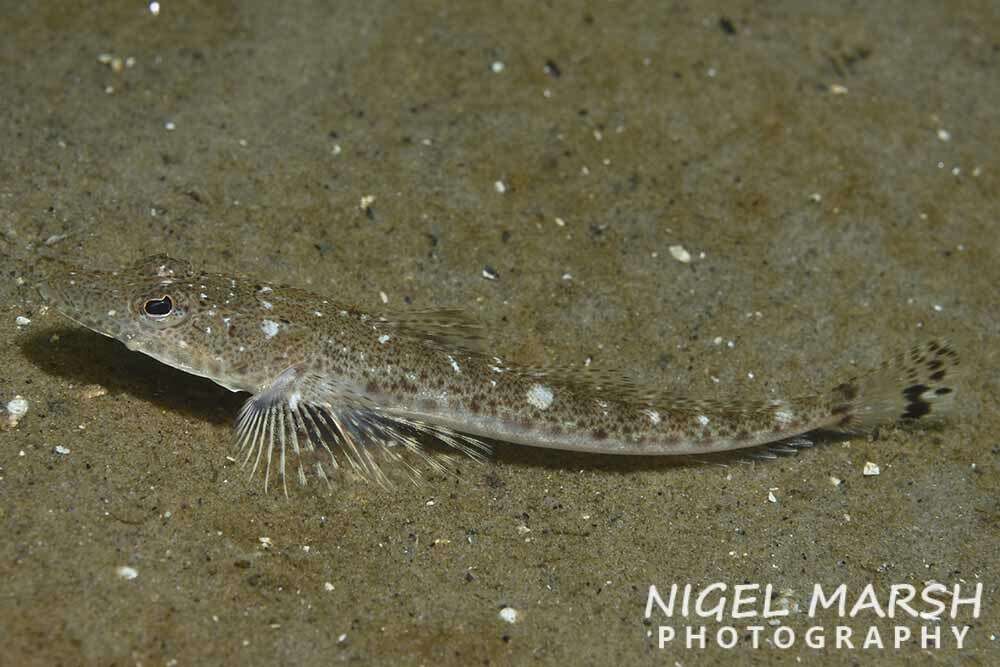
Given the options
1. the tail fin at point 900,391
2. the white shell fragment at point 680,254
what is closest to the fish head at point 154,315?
the white shell fragment at point 680,254

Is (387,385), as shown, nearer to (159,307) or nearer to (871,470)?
(159,307)

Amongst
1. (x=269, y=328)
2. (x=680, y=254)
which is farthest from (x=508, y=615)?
(x=680, y=254)

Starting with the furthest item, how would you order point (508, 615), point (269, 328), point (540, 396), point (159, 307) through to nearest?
1. point (540, 396)
2. point (269, 328)
3. point (159, 307)
4. point (508, 615)

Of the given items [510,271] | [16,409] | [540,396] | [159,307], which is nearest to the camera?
[16,409]

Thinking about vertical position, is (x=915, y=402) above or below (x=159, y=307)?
above

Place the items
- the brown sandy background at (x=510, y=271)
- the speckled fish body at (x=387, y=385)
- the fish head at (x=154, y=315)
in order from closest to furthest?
the brown sandy background at (x=510, y=271)
the fish head at (x=154, y=315)
the speckled fish body at (x=387, y=385)

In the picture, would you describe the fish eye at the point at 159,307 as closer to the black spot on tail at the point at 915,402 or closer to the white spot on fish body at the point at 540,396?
the white spot on fish body at the point at 540,396

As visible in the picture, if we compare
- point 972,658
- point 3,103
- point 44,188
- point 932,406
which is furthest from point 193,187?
point 972,658
